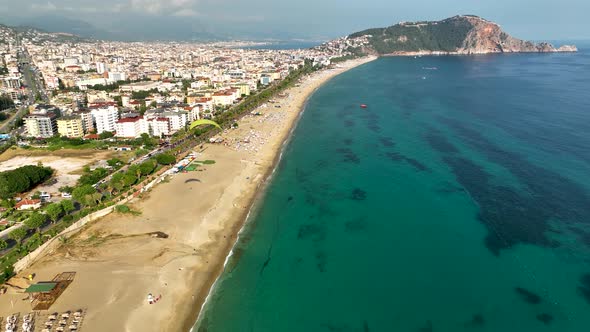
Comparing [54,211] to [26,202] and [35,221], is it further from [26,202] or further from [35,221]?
[26,202]

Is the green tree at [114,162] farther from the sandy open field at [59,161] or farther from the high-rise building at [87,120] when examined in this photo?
the high-rise building at [87,120]

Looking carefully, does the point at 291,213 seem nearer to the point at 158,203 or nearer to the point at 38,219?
the point at 158,203

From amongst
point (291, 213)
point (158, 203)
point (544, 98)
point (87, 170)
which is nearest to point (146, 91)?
point (87, 170)

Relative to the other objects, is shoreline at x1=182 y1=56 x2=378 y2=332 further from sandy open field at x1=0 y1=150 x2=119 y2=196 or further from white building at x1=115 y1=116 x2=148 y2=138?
white building at x1=115 y1=116 x2=148 y2=138

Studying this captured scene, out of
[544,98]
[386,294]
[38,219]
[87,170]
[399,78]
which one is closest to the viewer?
[386,294]

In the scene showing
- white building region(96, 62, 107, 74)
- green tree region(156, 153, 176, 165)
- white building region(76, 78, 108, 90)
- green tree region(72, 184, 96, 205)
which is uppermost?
white building region(96, 62, 107, 74)

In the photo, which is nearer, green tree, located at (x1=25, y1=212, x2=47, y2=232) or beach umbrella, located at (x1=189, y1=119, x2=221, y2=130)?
green tree, located at (x1=25, y1=212, x2=47, y2=232)

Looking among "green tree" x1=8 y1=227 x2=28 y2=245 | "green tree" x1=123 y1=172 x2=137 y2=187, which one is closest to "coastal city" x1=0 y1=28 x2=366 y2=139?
"green tree" x1=123 y1=172 x2=137 y2=187
